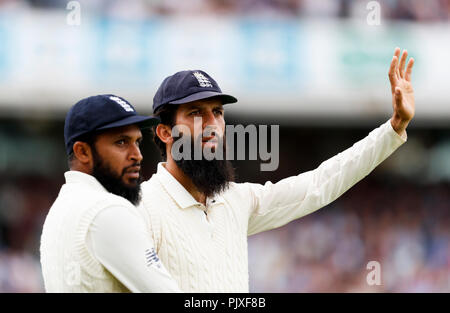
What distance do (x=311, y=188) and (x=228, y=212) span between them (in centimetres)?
47

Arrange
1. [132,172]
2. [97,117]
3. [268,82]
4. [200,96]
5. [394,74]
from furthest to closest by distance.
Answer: [268,82] < [394,74] < [200,96] < [132,172] < [97,117]

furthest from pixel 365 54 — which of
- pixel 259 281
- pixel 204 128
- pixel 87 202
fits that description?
pixel 87 202

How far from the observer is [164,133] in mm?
Answer: 3727

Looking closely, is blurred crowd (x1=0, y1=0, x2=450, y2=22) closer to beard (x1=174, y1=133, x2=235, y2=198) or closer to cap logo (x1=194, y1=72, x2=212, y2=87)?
cap logo (x1=194, y1=72, x2=212, y2=87)

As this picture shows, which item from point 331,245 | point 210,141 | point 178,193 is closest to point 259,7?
point 331,245

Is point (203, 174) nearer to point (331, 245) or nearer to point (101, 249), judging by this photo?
point (101, 249)

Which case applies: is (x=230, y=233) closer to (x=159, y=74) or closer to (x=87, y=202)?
(x=87, y=202)

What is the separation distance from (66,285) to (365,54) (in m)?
9.24

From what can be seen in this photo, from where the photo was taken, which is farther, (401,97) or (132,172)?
(401,97)

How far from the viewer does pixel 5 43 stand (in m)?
11.1

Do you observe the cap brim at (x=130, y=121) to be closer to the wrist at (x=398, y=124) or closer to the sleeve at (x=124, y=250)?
the sleeve at (x=124, y=250)

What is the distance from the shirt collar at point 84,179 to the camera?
3.06 meters

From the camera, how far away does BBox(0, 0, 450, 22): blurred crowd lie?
11.3 meters

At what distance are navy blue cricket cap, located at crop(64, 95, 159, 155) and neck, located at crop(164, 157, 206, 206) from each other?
0.55 metres
